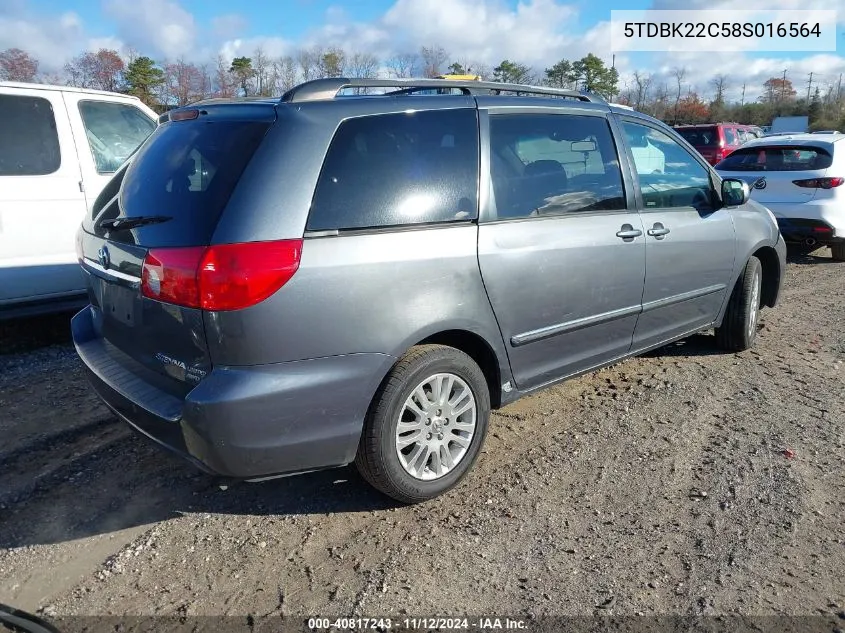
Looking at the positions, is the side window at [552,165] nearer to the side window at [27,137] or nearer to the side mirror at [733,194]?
the side mirror at [733,194]

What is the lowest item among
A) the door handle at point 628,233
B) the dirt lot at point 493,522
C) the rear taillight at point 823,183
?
the dirt lot at point 493,522

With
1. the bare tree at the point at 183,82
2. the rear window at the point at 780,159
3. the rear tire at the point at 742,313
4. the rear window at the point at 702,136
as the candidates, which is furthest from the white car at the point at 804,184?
the bare tree at the point at 183,82

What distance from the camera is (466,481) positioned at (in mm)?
3330

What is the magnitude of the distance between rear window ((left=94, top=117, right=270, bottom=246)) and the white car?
23.2ft

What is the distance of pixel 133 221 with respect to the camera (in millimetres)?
2801

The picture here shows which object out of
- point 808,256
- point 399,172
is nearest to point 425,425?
point 399,172

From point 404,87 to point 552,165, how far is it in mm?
918

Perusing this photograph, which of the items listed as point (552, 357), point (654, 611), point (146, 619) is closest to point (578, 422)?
point (552, 357)

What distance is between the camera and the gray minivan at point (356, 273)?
2.49m

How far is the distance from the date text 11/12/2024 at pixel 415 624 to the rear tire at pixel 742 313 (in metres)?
3.44

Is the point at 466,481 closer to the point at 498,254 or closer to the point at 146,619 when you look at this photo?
the point at 498,254

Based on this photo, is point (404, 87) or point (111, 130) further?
point (111, 130)

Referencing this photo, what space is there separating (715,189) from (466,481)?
9.07 ft

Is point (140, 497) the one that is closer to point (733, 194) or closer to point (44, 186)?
point (44, 186)
